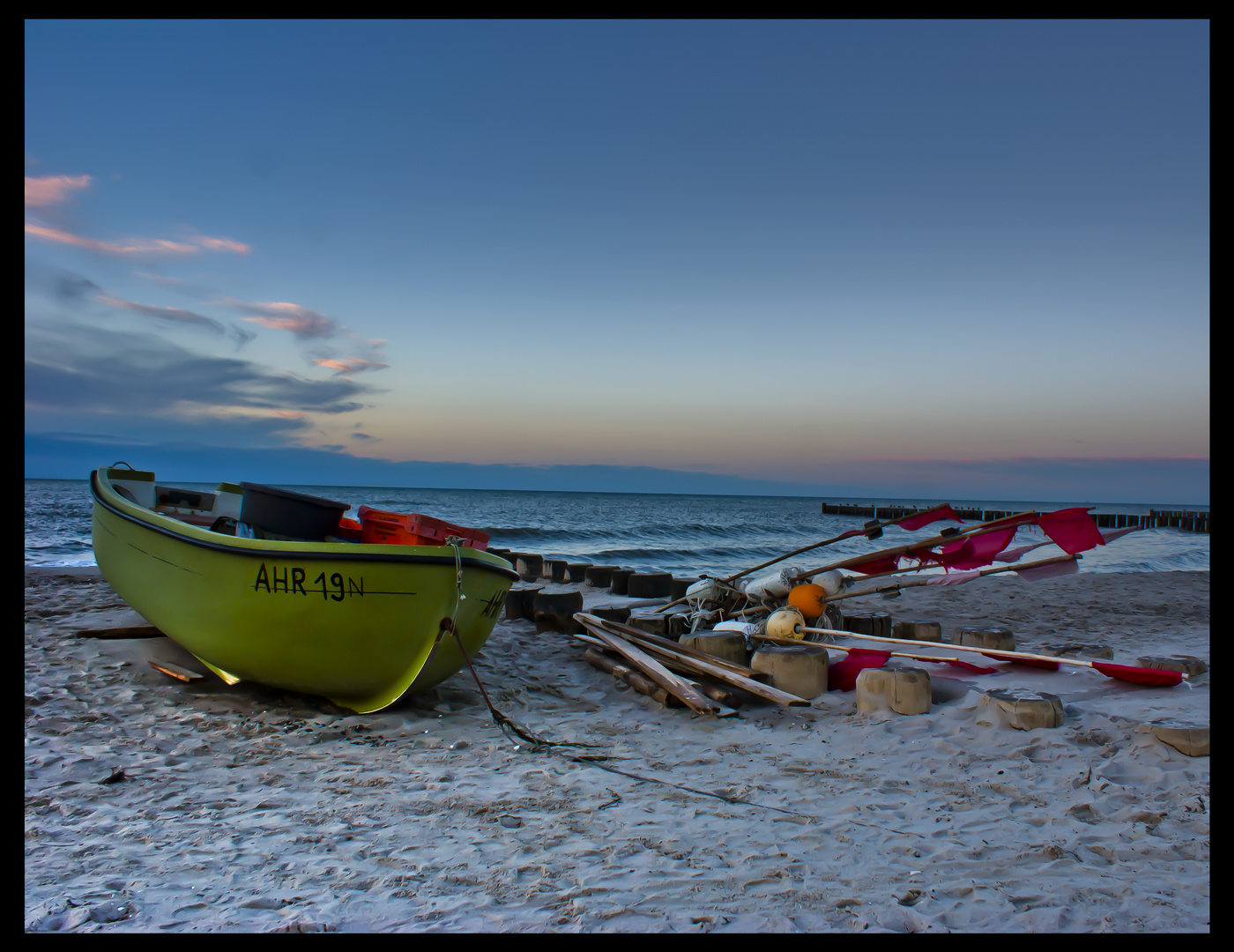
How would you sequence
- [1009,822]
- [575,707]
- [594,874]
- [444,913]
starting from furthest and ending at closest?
[575,707]
[1009,822]
[594,874]
[444,913]

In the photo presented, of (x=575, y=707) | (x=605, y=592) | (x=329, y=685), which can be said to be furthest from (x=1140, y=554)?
(x=329, y=685)

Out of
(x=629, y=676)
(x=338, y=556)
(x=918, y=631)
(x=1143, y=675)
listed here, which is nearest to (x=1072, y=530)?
(x=1143, y=675)

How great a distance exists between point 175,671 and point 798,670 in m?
5.50

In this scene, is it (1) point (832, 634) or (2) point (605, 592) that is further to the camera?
(2) point (605, 592)

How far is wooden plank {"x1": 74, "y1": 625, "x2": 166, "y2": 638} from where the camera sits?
7152 mm

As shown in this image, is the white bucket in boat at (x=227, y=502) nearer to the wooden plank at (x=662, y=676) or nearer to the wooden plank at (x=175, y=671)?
the wooden plank at (x=175, y=671)

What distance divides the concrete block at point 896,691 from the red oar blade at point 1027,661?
1.53 m

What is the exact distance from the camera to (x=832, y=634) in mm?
7531

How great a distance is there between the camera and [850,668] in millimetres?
6266

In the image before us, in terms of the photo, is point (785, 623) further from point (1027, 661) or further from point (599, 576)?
point (599, 576)

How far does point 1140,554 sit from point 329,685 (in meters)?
28.8

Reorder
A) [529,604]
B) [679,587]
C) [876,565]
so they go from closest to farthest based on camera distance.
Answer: [876,565] → [529,604] → [679,587]
